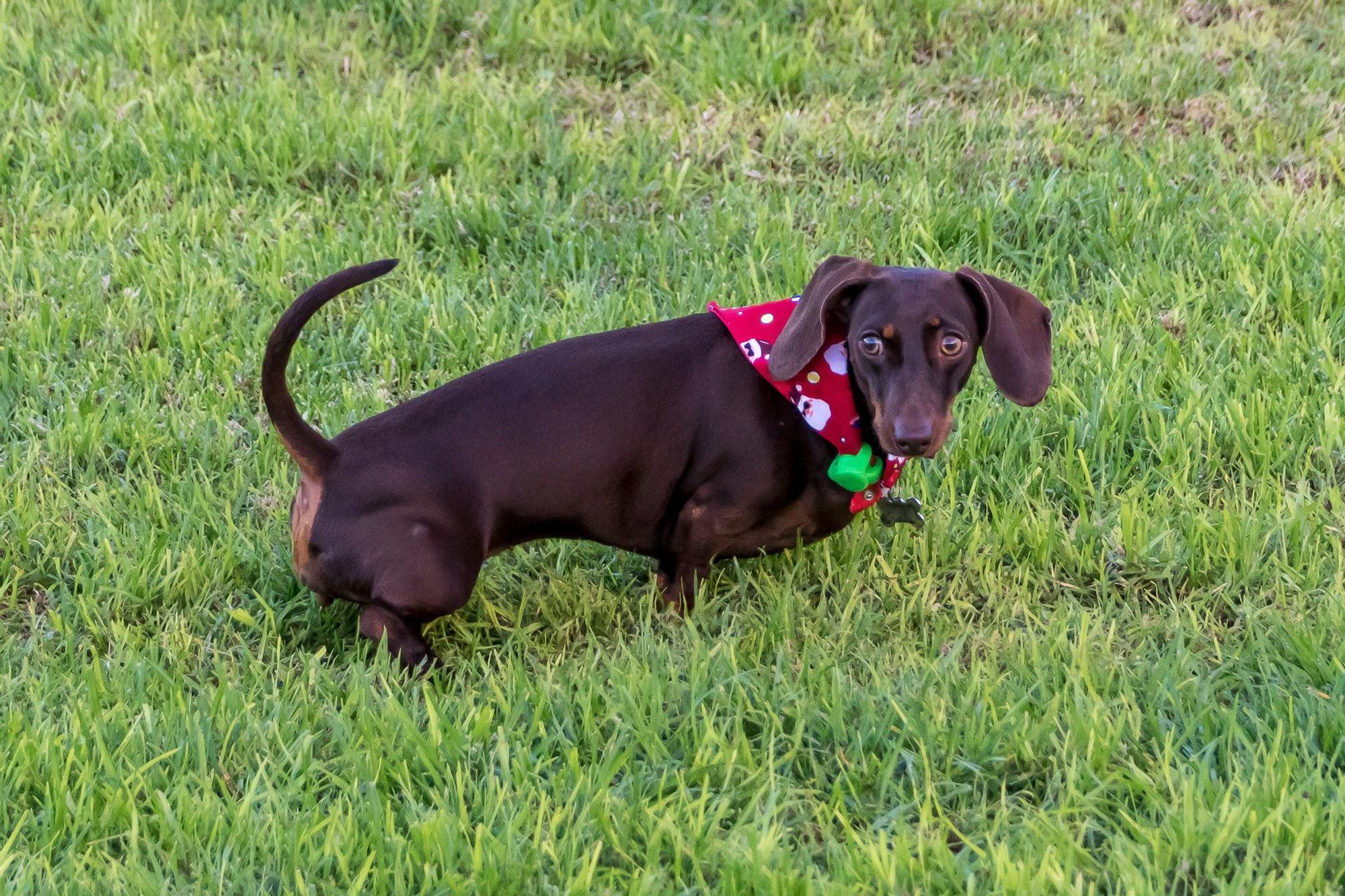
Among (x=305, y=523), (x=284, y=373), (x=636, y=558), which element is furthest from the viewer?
(x=636, y=558)

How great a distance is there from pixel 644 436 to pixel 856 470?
0.50m

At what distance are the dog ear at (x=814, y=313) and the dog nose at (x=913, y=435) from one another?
280mm

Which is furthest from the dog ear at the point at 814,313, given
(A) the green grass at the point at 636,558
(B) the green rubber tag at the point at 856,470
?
(A) the green grass at the point at 636,558

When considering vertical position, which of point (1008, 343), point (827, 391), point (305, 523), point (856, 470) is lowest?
point (305, 523)

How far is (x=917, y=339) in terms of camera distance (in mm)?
2930

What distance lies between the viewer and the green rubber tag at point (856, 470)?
3.15 meters

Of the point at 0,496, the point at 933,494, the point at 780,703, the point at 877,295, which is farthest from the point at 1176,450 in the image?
the point at 0,496

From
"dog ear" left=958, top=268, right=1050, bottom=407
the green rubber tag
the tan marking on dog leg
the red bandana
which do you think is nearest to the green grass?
the tan marking on dog leg

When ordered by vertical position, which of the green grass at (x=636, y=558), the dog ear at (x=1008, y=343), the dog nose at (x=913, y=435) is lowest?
the green grass at (x=636, y=558)

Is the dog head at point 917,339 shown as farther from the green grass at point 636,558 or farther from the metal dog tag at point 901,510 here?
the green grass at point 636,558

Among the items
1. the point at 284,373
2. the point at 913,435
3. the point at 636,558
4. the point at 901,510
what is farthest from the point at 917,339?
the point at 284,373

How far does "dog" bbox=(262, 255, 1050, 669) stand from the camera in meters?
3.00

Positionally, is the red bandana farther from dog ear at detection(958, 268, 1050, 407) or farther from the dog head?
dog ear at detection(958, 268, 1050, 407)

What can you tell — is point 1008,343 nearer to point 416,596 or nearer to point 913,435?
point 913,435
